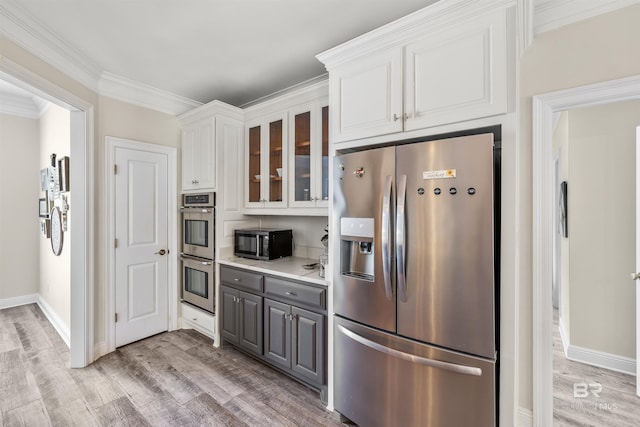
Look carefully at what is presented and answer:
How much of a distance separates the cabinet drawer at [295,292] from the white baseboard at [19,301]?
4218 mm

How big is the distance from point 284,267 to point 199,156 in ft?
5.24

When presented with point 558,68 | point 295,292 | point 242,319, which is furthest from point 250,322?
point 558,68

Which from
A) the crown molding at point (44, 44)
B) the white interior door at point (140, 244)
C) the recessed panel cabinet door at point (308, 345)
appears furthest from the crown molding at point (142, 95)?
the recessed panel cabinet door at point (308, 345)

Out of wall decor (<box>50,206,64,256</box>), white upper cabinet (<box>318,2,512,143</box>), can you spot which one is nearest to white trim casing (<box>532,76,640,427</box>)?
white upper cabinet (<box>318,2,512,143</box>)

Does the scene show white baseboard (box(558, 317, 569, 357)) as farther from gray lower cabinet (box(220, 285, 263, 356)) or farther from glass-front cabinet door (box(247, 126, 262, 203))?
glass-front cabinet door (box(247, 126, 262, 203))

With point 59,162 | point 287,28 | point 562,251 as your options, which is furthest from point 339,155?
point 59,162

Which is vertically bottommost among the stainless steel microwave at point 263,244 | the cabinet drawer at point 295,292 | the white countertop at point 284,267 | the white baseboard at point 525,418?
the white baseboard at point 525,418

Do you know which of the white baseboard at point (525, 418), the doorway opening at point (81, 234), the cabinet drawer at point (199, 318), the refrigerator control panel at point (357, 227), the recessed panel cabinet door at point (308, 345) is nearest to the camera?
the white baseboard at point (525, 418)

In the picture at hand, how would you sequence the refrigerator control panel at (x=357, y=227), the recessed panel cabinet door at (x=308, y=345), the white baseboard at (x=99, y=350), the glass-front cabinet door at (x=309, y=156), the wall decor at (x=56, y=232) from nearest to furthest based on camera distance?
the refrigerator control panel at (x=357, y=227)
the recessed panel cabinet door at (x=308, y=345)
the glass-front cabinet door at (x=309, y=156)
the white baseboard at (x=99, y=350)
the wall decor at (x=56, y=232)

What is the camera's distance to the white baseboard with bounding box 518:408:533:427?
5.44 ft

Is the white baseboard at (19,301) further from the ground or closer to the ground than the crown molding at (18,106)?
closer to the ground

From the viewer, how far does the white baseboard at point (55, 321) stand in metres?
3.12

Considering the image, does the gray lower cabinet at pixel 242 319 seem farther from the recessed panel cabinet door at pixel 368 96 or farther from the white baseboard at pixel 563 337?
the white baseboard at pixel 563 337

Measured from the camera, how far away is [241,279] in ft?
8.80
